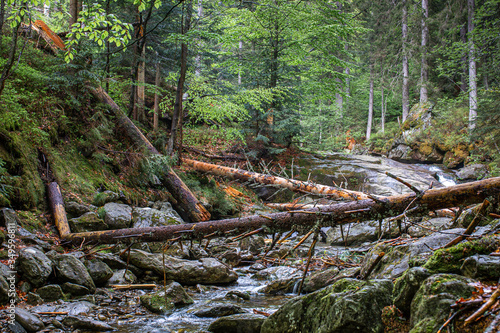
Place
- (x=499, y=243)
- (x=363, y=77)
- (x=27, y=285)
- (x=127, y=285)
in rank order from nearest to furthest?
(x=499, y=243)
(x=27, y=285)
(x=127, y=285)
(x=363, y=77)

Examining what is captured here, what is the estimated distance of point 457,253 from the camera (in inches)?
95.3

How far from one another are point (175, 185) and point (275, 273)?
4148 millimetres

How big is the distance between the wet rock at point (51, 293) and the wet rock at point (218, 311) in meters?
2.00

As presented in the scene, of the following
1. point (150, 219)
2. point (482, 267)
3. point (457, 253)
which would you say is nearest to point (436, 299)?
point (482, 267)

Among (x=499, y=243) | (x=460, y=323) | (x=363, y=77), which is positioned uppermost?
(x=363, y=77)

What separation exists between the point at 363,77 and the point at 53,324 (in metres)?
33.5

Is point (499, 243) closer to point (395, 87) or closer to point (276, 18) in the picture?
point (276, 18)

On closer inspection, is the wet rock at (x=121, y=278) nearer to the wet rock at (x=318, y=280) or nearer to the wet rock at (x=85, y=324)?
the wet rock at (x=85, y=324)

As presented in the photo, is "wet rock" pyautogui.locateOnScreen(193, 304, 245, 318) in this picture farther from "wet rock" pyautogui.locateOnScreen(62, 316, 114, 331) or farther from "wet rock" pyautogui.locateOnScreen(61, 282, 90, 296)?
"wet rock" pyautogui.locateOnScreen(61, 282, 90, 296)

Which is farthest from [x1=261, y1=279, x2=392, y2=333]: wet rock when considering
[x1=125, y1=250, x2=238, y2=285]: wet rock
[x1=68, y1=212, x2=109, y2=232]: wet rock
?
[x1=68, y1=212, x2=109, y2=232]: wet rock

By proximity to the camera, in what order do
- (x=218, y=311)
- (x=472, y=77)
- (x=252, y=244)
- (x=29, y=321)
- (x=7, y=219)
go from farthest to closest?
1. (x=472, y=77)
2. (x=252, y=244)
3. (x=7, y=219)
4. (x=218, y=311)
5. (x=29, y=321)

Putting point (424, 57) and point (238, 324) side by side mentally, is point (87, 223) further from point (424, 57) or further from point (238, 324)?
point (424, 57)

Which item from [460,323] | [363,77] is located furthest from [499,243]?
[363,77]

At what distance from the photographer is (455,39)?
20.2m
